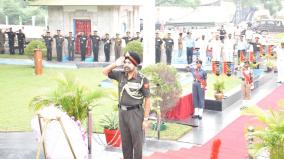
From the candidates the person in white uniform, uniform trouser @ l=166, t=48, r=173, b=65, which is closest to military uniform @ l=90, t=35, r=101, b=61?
uniform trouser @ l=166, t=48, r=173, b=65

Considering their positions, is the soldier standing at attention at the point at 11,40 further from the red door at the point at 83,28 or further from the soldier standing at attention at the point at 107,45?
the soldier standing at attention at the point at 107,45

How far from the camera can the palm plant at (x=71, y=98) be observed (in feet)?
25.2

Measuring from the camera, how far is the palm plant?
25.2 ft

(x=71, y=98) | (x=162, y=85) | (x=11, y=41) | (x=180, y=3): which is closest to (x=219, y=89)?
(x=162, y=85)

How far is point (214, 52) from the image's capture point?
20422 millimetres

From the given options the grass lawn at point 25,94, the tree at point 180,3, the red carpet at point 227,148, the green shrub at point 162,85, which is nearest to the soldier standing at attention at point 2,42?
the grass lawn at point 25,94

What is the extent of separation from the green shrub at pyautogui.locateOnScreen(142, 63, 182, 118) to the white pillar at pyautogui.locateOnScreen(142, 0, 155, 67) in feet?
11.2

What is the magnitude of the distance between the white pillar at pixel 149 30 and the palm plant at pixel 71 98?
587 centimetres

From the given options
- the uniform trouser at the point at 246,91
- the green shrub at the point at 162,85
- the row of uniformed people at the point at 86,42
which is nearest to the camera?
the green shrub at the point at 162,85

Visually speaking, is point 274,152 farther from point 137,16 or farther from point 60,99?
point 137,16

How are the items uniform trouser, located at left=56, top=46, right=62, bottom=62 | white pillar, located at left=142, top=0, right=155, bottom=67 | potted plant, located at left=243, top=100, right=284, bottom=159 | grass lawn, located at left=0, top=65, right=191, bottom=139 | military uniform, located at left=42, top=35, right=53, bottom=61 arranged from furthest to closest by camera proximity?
uniform trouser, located at left=56, top=46, right=62, bottom=62 < military uniform, located at left=42, top=35, right=53, bottom=61 < white pillar, located at left=142, top=0, right=155, bottom=67 < grass lawn, located at left=0, top=65, right=191, bottom=139 < potted plant, located at left=243, top=100, right=284, bottom=159

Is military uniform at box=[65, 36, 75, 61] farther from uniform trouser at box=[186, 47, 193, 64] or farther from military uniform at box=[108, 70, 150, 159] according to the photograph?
military uniform at box=[108, 70, 150, 159]

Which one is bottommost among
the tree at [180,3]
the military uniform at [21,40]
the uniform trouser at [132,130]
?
the uniform trouser at [132,130]

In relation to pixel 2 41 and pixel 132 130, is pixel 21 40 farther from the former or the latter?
pixel 132 130
